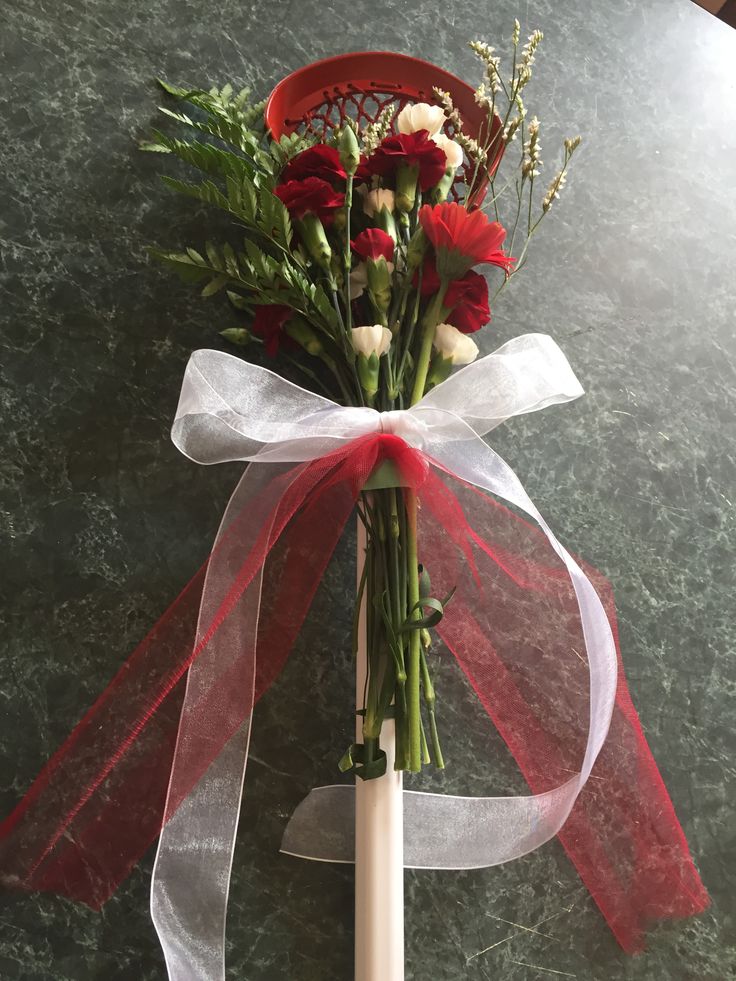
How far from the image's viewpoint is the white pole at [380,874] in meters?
0.75

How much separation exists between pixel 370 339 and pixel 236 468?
0.23 metres

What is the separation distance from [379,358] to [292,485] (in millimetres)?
143

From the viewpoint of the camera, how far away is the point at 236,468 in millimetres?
938

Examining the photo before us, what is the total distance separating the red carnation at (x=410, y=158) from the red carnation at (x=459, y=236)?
0.06 meters

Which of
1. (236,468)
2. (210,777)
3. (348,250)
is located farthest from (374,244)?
(210,777)

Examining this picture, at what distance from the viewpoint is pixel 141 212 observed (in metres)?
1.00

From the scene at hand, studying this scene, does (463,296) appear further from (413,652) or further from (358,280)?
(413,652)

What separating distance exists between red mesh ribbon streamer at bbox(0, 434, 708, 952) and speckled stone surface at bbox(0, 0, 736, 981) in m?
0.05

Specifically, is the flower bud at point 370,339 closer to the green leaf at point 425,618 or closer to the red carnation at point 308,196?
the red carnation at point 308,196

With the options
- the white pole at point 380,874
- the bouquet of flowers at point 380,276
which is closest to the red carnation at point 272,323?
the bouquet of flowers at point 380,276

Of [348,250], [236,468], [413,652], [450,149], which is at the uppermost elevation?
[450,149]

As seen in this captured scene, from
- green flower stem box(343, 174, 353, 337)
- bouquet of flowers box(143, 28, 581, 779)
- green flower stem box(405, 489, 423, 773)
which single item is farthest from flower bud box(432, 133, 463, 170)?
green flower stem box(405, 489, 423, 773)

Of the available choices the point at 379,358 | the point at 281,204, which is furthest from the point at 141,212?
the point at 379,358

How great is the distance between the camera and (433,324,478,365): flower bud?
84 centimetres
